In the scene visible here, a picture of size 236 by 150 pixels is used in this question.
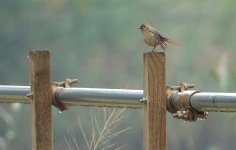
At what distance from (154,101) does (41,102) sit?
53cm

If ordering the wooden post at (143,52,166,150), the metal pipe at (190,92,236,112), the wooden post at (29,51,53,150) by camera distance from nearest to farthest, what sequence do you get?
the metal pipe at (190,92,236,112), the wooden post at (143,52,166,150), the wooden post at (29,51,53,150)

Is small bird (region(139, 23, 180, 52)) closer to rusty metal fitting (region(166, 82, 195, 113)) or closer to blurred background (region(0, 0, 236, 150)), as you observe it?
rusty metal fitting (region(166, 82, 195, 113))

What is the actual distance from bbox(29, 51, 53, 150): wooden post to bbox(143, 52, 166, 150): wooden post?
0.49 metres

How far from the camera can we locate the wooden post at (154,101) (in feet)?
10.2

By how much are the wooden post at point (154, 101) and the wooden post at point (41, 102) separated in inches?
19.3

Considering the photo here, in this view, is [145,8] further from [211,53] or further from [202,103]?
[202,103]

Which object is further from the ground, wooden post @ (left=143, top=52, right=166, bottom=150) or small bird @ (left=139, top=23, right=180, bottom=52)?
small bird @ (left=139, top=23, right=180, bottom=52)

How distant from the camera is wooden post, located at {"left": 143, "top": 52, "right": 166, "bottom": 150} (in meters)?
3.11

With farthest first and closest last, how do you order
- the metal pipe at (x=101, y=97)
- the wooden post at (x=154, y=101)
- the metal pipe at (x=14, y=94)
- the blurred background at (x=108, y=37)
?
the blurred background at (x=108, y=37) → the metal pipe at (x=14, y=94) → the metal pipe at (x=101, y=97) → the wooden post at (x=154, y=101)

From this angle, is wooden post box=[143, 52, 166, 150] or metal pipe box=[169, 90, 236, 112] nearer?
metal pipe box=[169, 90, 236, 112]

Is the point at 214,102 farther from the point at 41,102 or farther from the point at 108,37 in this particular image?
the point at 108,37

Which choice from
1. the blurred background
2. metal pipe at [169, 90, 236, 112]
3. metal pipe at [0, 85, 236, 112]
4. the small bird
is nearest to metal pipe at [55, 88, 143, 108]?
metal pipe at [0, 85, 236, 112]

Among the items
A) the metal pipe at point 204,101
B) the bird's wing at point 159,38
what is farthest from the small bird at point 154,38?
the metal pipe at point 204,101

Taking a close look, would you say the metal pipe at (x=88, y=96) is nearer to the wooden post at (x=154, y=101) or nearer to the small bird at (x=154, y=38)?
the wooden post at (x=154, y=101)
